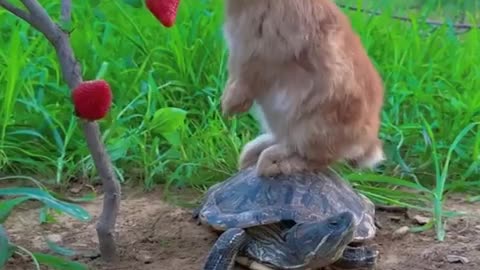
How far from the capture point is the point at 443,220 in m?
3.38

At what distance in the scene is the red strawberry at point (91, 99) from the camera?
2.50 m

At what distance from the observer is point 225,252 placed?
9.39 ft

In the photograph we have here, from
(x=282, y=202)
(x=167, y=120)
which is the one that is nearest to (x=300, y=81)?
(x=282, y=202)

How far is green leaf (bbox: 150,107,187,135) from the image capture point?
359 cm

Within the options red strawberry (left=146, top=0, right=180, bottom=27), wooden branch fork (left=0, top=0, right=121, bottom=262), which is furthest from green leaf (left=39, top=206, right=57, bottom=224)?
red strawberry (left=146, top=0, right=180, bottom=27)

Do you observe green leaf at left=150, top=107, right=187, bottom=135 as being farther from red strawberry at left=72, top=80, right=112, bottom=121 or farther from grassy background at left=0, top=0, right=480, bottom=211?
red strawberry at left=72, top=80, right=112, bottom=121

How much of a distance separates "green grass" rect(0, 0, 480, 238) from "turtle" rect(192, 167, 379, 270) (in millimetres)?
377

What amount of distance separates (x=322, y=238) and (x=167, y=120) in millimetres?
994

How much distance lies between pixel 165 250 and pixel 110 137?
2.22 feet

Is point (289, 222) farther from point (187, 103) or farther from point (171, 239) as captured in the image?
point (187, 103)

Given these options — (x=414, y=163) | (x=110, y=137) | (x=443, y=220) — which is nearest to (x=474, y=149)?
(x=414, y=163)

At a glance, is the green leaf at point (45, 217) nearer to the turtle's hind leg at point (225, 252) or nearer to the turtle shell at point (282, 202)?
the turtle shell at point (282, 202)

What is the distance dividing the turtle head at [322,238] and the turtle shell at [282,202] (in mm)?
85

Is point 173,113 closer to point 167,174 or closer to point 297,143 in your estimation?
point 167,174
